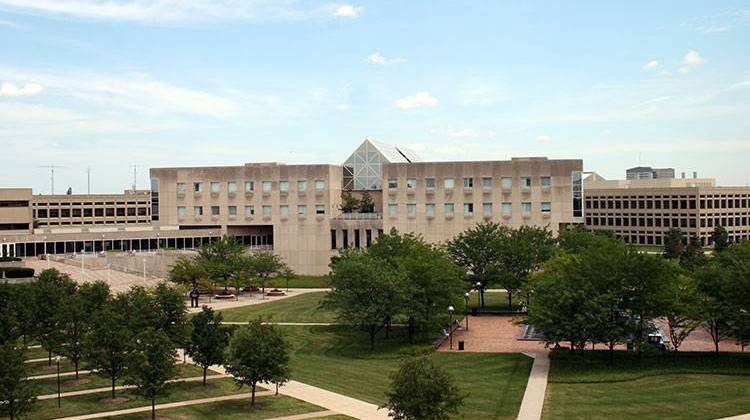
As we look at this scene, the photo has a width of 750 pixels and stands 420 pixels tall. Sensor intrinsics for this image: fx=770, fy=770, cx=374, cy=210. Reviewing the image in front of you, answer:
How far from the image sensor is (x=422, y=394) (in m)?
27.0

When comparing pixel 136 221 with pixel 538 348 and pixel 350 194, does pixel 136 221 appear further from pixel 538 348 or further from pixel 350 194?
pixel 538 348

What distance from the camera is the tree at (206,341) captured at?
3862cm

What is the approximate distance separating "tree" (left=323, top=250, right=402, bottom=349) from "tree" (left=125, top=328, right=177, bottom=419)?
57.7 feet

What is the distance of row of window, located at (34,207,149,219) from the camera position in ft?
499

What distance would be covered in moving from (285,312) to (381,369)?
21.8 metres

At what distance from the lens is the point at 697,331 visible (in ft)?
177

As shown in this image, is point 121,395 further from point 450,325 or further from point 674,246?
point 674,246

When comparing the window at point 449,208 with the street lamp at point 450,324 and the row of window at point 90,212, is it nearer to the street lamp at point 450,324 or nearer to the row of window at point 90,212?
the street lamp at point 450,324

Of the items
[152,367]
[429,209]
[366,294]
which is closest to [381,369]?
[366,294]

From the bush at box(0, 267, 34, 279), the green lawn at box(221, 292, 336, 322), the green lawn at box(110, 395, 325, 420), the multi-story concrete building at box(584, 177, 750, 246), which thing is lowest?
the green lawn at box(110, 395, 325, 420)

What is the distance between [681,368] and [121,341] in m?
28.7

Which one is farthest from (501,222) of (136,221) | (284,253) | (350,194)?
(136,221)

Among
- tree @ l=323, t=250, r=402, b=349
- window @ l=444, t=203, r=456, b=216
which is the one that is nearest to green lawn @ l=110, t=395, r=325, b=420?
tree @ l=323, t=250, r=402, b=349

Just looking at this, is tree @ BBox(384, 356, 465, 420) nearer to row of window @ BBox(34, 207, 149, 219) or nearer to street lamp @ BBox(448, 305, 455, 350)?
street lamp @ BBox(448, 305, 455, 350)
